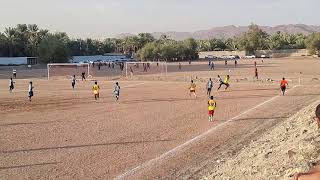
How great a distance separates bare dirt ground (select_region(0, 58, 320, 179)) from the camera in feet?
42.6

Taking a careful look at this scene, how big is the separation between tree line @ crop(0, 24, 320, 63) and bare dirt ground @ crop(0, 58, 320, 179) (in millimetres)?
70159

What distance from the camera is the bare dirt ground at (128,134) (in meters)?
13.0

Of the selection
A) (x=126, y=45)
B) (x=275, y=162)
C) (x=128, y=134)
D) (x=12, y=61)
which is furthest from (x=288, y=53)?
(x=275, y=162)

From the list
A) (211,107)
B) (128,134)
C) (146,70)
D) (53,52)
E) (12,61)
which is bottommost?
(128,134)

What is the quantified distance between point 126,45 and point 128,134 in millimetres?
148841

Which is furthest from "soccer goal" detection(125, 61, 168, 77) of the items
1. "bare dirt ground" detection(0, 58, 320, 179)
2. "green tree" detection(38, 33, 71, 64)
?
"bare dirt ground" detection(0, 58, 320, 179)

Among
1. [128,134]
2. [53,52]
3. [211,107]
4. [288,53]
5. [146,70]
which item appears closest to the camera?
[128,134]

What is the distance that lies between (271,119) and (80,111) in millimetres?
10361

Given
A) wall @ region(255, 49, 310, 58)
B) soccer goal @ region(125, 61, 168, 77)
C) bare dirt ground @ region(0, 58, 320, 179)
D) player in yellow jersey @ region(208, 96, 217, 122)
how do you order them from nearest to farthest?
bare dirt ground @ region(0, 58, 320, 179), player in yellow jersey @ region(208, 96, 217, 122), soccer goal @ region(125, 61, 168, 77), wall @ region(255, 49, 310, 58)

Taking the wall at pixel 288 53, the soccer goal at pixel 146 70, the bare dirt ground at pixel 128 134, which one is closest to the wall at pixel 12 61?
the soccer goal at pixel 146 70

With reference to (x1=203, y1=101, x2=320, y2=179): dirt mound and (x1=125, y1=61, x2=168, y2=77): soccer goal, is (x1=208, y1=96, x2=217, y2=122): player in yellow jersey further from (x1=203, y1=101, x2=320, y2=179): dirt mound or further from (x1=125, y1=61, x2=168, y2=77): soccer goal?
(x1=125, y1=61, x2=168, y2=77): soccer goal

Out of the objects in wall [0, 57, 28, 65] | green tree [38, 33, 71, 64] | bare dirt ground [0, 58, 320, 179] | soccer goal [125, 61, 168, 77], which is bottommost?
bare dirt ground [0, 58, 320, 179]

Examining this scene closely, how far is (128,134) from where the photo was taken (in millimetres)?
18328

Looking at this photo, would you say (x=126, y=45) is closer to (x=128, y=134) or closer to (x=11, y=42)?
(x=11, y=42)
